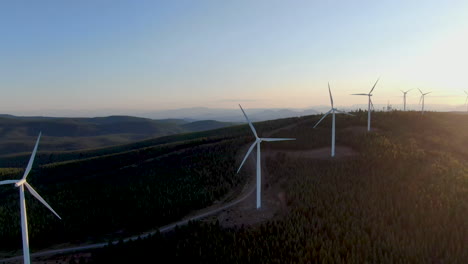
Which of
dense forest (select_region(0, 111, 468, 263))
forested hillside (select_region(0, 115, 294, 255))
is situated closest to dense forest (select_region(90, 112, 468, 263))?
dense forest (select_region(0, 111, 468, 263))

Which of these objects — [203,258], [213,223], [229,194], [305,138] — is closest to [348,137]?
[305,138]

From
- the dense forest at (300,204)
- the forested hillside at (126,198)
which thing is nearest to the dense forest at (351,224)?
the dense forest at (300,204)

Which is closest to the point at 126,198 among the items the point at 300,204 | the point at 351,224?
the point at 300,204

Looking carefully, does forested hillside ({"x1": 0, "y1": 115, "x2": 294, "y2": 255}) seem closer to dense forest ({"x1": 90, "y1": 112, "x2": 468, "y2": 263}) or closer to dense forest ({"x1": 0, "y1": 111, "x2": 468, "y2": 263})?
dense forest ({"x1": 0, "y1": 111, "x2": 468, "y2": 263})

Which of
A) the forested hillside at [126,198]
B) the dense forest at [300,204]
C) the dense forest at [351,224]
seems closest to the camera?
the dense forest at [351,224]

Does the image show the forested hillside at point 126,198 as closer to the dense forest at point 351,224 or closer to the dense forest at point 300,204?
the dense forest at point 300,204

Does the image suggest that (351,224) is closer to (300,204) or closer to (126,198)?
(300,204)

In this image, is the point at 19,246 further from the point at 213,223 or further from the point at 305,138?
the point at 305,138
